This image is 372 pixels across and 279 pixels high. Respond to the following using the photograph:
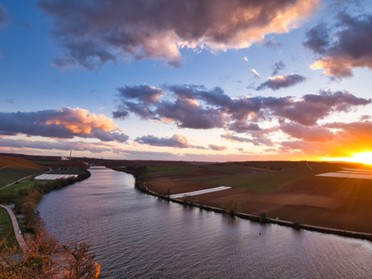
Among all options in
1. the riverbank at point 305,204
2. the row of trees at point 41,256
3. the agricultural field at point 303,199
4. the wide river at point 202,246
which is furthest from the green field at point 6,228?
the agricultural field at point 303,199

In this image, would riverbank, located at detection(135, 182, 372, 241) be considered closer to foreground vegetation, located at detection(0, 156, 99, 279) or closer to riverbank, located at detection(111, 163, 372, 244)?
riverbank, located at detection(111, 163, 372, 244)

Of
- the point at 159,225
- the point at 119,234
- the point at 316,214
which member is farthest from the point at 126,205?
the point at 316,214

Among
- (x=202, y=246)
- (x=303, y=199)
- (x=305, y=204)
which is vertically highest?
(x=303, y=199)

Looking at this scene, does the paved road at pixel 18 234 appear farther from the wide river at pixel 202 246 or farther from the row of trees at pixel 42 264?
the row of trees at pixel 42 264

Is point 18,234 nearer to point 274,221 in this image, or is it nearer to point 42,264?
point 42,264

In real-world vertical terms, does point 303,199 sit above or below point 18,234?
above

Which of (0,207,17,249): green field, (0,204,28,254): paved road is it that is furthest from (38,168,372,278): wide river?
(0,207,17,249): green field

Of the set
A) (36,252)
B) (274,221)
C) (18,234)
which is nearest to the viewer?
(36,252)

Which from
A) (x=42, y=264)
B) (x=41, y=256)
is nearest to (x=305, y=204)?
(x=41, y=256)
